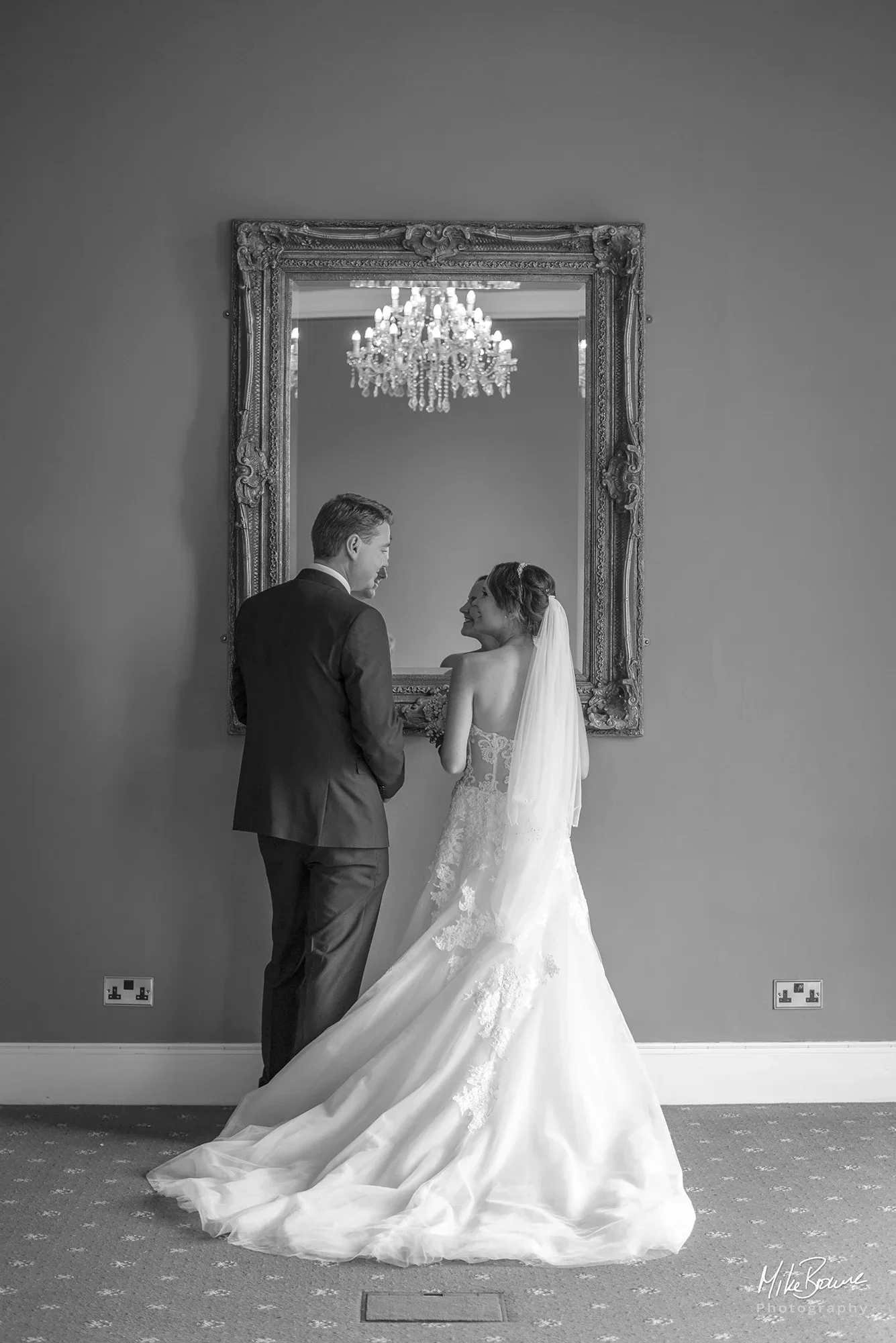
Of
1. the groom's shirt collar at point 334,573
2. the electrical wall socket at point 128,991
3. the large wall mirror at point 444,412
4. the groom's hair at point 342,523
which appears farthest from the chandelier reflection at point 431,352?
the electrical wall socket at point 128,991

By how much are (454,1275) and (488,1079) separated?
0.45 metres

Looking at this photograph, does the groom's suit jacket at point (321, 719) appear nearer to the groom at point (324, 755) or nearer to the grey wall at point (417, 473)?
the groom at point (324, 755)

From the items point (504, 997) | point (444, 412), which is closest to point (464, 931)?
point (504, 997)

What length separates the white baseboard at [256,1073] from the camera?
3697mm

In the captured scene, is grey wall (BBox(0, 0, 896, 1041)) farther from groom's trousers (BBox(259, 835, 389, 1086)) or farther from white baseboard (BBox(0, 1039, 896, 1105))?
groom's trousers (BBox(259, 835, 389, 1086))

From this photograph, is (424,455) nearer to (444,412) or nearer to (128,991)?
(444,412)

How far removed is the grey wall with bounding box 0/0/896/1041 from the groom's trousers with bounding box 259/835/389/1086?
0.42 meters

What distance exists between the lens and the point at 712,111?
12.5ft

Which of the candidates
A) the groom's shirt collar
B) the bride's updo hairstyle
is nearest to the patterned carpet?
the bride's updo hairstyle

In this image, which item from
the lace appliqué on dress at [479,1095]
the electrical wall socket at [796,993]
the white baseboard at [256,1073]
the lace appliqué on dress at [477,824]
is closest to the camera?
the lace appliqué on dress at [479,1095]

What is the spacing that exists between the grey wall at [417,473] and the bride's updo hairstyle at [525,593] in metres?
0.49

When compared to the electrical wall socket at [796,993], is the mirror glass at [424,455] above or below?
above

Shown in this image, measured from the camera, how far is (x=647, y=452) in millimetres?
3801

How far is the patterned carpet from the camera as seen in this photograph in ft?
7.54
